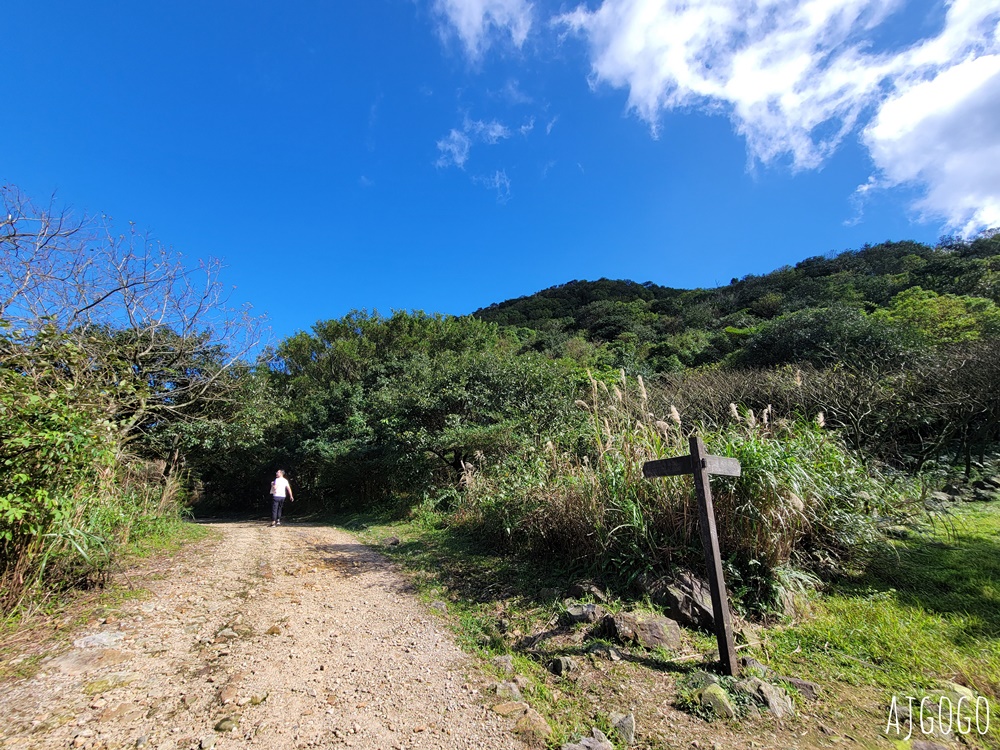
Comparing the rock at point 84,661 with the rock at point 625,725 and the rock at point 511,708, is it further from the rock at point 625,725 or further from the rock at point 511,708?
the rock at point 625,725

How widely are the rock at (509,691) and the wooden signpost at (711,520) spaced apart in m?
1.44

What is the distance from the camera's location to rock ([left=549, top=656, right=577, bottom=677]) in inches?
126

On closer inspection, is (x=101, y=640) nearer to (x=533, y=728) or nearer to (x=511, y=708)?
(x=511, y=708)

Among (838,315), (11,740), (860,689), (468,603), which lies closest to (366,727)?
(11,740)

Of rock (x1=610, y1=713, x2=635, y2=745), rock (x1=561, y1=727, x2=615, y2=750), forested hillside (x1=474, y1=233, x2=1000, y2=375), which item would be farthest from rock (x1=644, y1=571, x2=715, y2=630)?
forested hillside (x1=474, y1=233, x2=1000, y2=375)

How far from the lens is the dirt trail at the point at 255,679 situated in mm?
2488

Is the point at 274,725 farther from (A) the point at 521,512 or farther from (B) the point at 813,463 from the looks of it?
(B) the point at 813,463

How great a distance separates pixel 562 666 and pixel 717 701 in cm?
105

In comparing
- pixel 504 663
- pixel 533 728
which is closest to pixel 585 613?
pixel 504 663

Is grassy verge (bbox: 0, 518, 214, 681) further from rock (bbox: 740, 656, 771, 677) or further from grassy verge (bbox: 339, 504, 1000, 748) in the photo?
rock (bbox: 740, 656, 771, 677)

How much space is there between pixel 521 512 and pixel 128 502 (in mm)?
5296

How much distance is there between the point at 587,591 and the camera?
421 centimetres

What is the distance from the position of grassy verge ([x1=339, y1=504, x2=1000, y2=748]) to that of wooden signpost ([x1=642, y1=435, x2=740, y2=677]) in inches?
10.8

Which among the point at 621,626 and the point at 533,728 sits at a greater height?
the point at 621,626
